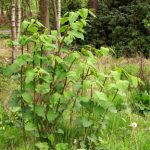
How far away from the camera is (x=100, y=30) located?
15.7m

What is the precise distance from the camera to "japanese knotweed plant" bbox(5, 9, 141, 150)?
392 cm

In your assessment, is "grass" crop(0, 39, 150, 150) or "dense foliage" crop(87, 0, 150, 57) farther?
"dense foliage" crop(87, 0, 150, 57)

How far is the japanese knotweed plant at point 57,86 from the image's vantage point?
12.9 feet

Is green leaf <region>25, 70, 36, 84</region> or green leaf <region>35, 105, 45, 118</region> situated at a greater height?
green leaf <region>25, 70, 36, 84</region>

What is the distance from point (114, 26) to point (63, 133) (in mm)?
11429

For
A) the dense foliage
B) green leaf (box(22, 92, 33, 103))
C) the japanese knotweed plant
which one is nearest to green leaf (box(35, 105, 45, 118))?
the japanese knotweed plant

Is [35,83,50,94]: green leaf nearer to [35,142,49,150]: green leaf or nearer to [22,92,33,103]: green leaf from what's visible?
[22,92,33,103]: green leaf

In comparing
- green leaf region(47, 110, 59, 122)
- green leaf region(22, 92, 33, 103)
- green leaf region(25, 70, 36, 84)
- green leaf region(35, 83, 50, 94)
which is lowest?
green leaf region(47, 110, 59, 122)

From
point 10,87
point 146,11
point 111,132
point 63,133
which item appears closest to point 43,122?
point 63,133

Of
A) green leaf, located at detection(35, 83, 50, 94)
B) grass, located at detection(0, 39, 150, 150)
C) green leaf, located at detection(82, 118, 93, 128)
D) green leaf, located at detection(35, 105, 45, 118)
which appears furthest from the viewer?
grass, located at detection(0, 39, 150, 150)

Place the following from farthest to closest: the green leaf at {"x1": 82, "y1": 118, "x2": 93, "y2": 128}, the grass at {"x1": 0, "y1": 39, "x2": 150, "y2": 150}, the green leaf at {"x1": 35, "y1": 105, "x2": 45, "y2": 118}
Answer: the grass at {"x1": 0, "y1": 39, "x2": 150, "y2": 150} → the green leaf at {"x1": 82, "y1": 118, "x2": 93, "y2": 128} → the green leaf at {"x1": 35, "y1": 105, "x2": 45, "y2": 118}

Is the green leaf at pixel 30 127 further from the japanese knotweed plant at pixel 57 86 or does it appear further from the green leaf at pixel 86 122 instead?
the green leaf at pixel 86 122

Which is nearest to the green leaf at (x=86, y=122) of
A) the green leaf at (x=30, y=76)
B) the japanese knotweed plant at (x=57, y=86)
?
the japanese knotweed plant at (x=57, y=86)

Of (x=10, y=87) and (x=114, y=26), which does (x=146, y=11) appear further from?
(x=10, y=87)
